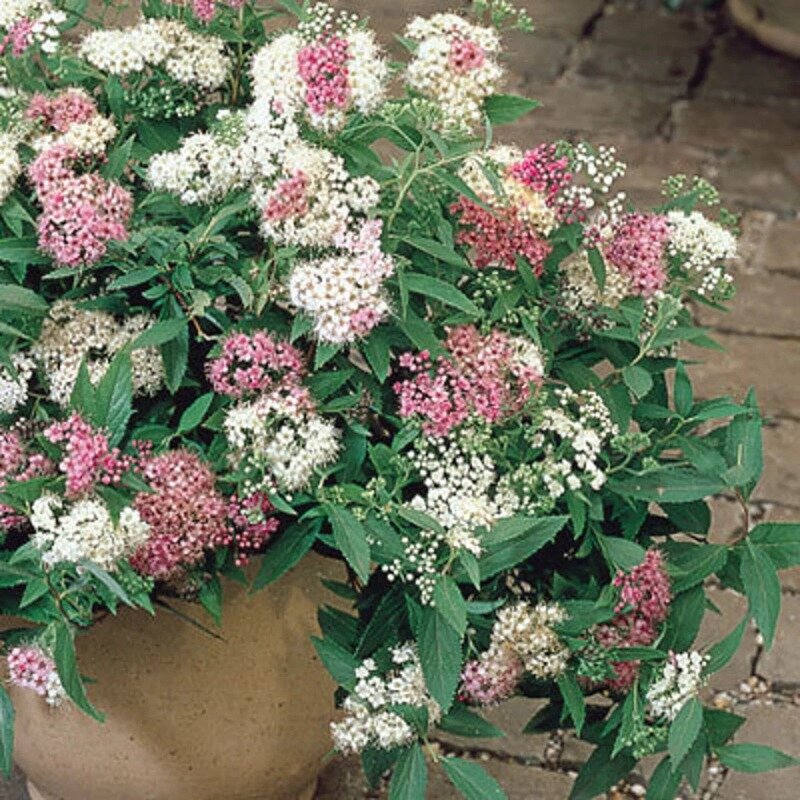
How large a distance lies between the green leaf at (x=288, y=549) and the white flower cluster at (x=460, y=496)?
12 centimetres

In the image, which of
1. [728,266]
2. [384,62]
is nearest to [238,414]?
[384,62]

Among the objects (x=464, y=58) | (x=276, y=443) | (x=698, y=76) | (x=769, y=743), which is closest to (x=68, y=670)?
(x=276, y=443)

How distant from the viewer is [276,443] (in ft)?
5.18

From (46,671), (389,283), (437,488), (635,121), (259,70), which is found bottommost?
(635,121)

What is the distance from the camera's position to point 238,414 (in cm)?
158

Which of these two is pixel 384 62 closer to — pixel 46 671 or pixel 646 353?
pixel 646 353

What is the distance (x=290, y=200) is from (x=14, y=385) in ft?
1.04

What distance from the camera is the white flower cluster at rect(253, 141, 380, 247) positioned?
1601mm

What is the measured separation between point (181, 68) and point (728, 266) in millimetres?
2189

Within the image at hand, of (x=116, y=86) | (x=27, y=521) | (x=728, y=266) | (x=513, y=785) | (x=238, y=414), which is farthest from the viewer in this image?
(x=728, y=266)

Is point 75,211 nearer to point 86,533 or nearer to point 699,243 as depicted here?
point 86,533

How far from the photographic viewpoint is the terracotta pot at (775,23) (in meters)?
5.00

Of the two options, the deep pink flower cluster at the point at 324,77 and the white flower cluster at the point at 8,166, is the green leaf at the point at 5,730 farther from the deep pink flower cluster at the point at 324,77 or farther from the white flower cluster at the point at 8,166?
the deep pink flower cluster at the point at 324,77

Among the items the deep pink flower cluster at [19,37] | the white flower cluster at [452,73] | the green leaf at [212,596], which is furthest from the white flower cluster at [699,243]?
the deep pink flower cluster at [19,37]
